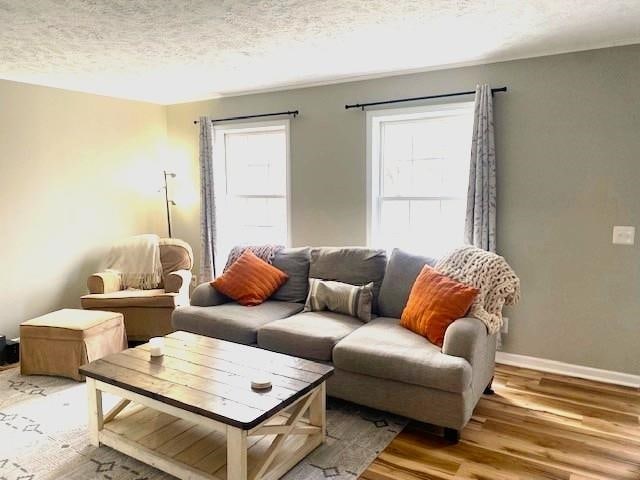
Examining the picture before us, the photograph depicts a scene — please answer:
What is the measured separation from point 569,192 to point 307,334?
2.15 meters

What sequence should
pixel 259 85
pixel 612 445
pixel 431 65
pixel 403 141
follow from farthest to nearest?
pixel 259 85 < pixel 403 141 < pixel 431 65 < pixel 612 445

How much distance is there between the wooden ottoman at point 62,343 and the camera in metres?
3.48

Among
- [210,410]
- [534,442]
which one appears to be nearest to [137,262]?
[210,410]

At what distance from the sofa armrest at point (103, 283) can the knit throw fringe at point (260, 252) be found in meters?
1.11

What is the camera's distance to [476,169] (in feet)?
12.0

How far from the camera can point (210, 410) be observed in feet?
6.85

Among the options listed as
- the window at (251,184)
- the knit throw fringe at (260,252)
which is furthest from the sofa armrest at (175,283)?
the window at (251,184)

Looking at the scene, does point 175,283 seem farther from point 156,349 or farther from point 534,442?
point 534,442

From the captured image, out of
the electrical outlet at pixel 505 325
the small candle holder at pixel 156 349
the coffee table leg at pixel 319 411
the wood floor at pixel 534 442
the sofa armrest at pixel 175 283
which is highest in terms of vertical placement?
the sofa armrest at pixel 175 283

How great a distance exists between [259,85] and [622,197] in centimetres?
320

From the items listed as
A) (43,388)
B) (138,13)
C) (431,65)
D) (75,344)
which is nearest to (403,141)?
(431,65)

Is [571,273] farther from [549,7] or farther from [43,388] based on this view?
[43,388]

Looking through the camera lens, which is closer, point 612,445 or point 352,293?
point 612,445

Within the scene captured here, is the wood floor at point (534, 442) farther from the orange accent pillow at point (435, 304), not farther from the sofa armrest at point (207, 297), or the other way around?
the sofa armrest at point (207, 297)
